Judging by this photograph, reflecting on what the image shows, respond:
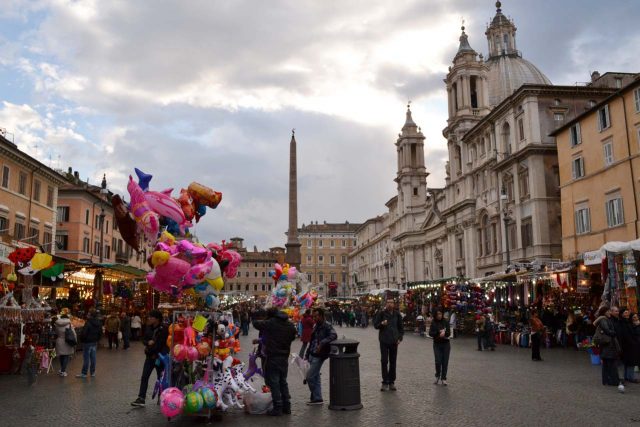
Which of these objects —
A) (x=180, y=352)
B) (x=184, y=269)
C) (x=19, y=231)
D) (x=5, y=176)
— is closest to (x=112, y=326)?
(x=19, y=231)

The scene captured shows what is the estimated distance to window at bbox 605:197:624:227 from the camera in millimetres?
27172

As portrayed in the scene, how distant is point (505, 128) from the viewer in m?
42.2

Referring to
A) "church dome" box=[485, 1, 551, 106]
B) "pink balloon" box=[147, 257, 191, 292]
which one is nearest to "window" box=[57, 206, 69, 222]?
"pink balloon" box=[147, 257, 191, 292]

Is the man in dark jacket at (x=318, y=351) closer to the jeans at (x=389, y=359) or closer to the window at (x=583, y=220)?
the jeans at (x=389, y=359)

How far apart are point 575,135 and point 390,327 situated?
80.9ft

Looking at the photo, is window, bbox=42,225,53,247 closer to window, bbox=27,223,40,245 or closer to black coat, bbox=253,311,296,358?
window, bbox=27,223,40,245

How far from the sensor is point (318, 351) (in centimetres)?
941

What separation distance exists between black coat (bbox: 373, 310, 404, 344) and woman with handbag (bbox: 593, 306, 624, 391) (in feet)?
12.4

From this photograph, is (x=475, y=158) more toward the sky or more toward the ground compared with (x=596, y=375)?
more toward the sky

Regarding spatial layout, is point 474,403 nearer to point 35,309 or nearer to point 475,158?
point 35,309

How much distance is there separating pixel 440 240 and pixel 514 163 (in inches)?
856

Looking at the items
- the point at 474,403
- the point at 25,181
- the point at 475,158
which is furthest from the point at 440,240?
the point at 474,403

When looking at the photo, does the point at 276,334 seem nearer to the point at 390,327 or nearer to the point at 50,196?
the point at 390,327

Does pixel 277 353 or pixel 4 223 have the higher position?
pixel 4 223
